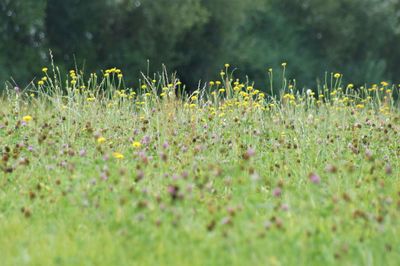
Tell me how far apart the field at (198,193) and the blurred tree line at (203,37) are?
53.0 feet

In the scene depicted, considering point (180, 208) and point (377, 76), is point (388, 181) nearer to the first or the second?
point (180, 208)

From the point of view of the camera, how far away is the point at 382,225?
4352 mm

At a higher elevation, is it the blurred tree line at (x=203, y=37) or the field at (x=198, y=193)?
the blurred tree line at (x=203, y=37)

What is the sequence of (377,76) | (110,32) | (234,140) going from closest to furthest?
1. (234,140)
2. (110,32)
3. (377,76)

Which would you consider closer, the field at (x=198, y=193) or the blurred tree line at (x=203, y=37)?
the field at (x=198, y=193)

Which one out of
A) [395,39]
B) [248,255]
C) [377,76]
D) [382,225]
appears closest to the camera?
[248,255]

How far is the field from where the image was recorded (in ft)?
13.7

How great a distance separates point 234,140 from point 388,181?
5.20ft

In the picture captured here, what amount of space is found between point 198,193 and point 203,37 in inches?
925

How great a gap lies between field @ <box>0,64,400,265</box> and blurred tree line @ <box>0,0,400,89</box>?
16152 mm

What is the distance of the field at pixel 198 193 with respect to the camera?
4184mm

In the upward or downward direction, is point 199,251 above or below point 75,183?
below

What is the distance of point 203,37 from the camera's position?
93.8 ft

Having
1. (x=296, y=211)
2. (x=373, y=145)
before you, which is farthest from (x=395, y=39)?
(x=296, y=211)
